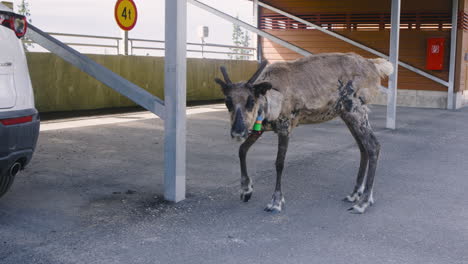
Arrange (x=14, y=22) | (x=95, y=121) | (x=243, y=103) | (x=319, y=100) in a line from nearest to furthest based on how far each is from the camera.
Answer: (x=14, y=22)
(x=243, y=103)
(x=319, y=100)
(x=95, y=121)

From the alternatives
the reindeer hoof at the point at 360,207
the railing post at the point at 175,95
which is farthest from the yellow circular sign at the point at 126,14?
the reindeer hoof at the point at 360,207

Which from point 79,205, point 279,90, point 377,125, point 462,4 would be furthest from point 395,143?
point 462,4

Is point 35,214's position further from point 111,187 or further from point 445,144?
point 445,144

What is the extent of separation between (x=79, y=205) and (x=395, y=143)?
684cm

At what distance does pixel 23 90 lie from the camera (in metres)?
4.44

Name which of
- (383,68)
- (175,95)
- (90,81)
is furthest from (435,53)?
(175,95)

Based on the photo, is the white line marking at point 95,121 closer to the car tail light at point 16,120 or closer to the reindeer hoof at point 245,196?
the reindeer hoof at point 245,196

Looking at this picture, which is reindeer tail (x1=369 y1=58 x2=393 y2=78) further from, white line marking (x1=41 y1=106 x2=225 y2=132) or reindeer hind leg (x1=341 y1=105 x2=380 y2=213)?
white line marking (x1=41 y1=106 x2=225 y2=132)

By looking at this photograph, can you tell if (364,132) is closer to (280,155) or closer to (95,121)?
(280,155)

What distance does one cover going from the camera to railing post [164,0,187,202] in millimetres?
5414

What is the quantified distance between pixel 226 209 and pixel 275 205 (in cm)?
51

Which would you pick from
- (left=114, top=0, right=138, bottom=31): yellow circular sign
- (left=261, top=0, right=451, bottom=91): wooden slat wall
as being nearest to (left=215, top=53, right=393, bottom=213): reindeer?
(left=114, top=0, right=138, bottom=31): yellow circular sign

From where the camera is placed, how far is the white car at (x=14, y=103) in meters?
4.15

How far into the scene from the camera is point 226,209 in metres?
5.36
